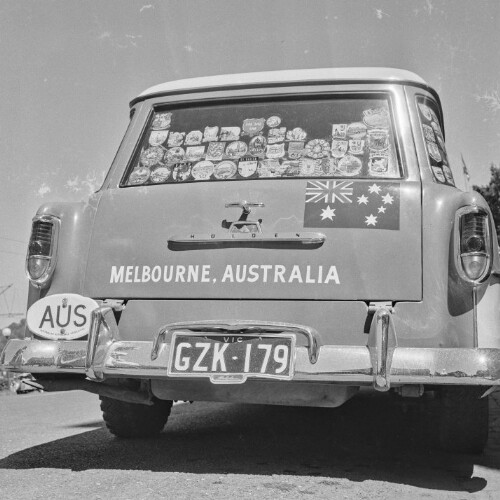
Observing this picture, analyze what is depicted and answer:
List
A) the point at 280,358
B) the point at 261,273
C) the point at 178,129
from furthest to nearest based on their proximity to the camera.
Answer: the point at 178,129 → the point at 261,273 → the point at 280,358

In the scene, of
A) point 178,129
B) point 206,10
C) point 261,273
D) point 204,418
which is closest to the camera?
point 261,273

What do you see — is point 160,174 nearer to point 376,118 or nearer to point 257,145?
point 257,145

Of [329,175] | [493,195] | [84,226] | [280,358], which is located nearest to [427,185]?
[329,175]

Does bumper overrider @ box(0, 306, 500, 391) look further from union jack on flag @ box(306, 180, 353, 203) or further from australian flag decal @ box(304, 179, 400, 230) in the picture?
union jack on flag @ box(306, 180, 353, 203)

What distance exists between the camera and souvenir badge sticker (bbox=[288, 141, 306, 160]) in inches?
163

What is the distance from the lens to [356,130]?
13.6 feet

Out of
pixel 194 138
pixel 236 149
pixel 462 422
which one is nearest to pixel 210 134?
pixel 194 138

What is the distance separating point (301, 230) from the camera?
12.6 ft

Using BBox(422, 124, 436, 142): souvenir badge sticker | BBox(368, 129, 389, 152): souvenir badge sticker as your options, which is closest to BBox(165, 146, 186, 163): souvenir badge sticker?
BBox(368, 129, 389, 152): souvenir badge sticker

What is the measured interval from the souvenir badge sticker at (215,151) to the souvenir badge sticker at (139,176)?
362 mm

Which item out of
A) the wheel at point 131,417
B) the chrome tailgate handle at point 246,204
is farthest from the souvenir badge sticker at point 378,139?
the wheel at point 131,417

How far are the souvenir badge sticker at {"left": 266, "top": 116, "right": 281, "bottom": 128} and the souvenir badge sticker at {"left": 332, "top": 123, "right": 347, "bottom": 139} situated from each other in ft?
1.03

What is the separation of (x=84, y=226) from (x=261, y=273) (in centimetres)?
104

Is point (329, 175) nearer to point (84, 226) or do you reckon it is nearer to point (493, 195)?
point (84, 226)
